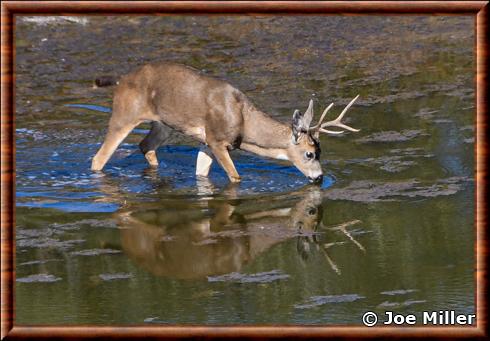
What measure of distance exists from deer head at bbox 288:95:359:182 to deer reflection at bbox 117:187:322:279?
0.43m

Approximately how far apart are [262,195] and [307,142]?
1143 mm

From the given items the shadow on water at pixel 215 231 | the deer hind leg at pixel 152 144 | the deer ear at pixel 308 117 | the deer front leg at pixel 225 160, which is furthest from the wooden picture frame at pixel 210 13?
the deer hind leg at pixel 152 144

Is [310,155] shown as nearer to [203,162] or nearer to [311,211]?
[203,162]

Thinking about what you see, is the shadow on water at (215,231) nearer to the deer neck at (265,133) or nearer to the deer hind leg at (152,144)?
the deer neck at (265,133)

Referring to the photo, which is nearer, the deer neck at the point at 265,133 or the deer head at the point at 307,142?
the deer head at the point at 307,142

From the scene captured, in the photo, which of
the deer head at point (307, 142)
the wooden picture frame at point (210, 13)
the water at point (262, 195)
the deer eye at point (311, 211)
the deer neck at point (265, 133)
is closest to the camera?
the wooden picture frame at point (210, 13)

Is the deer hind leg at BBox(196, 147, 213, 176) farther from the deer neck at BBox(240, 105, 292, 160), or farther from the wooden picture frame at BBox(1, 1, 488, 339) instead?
the wooden picture frame at BBox(1, 1, 488, 339)

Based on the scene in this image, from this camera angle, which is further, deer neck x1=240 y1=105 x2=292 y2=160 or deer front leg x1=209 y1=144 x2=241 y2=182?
deer neck x1=240 y1=105 x2=292 y2=160

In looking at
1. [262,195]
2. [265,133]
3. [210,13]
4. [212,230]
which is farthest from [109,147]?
[210,13]

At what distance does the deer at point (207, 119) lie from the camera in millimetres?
12727

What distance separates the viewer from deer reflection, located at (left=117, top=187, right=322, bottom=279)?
385 inches

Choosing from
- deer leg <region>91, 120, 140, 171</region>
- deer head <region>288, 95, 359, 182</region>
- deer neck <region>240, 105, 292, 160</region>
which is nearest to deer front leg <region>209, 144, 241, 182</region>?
deer neck <region>240, 105, 292, 160</region>

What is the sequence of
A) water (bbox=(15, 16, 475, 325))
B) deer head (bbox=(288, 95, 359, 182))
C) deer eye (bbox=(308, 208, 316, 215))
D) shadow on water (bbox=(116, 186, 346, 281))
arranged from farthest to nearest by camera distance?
1. deer head (bbox=(288, 95, 359, 182))
2. deer eye (bbox=(308, 208, 316, 215))
3. shadow on water (bbox=(116, 186, 346, 281))
4. water (bbox=(15, 16, 475, 325))

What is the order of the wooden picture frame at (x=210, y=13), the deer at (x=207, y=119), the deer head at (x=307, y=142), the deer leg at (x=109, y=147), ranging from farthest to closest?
1. the deer leg at (x=109, y=147)
2. the deer at (x=207, y=119)
3. the deer head at (x=307, y=142)
4. the wooden picture frame at (x=210, y=13)
